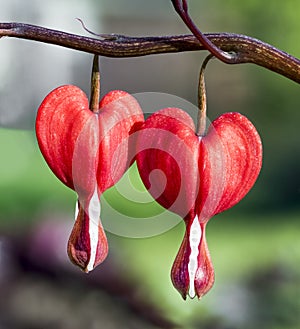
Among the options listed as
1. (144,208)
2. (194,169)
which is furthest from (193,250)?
(144,208)

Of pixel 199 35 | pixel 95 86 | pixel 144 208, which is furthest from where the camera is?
pixel 144 208

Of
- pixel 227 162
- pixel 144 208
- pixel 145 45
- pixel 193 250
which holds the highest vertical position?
pixel 145 45

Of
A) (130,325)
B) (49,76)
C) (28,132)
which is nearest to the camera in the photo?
(130,325)

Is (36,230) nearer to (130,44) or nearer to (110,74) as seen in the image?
(110,74)

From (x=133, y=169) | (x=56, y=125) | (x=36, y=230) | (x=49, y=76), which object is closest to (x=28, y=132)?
(x=49, y=76)

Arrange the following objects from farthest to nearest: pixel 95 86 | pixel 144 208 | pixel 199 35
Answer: pixel 144 208
pixel 95 86
pixel 199 35

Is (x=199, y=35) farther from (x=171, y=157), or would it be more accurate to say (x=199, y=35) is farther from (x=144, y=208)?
(x=144, y=208)
